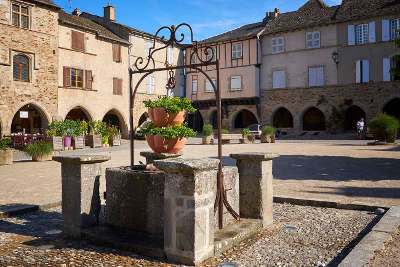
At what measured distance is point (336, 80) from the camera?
81.0 ft

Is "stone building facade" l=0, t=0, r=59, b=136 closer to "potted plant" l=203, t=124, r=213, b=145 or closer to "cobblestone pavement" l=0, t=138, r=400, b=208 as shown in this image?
"potted plant" l=203, t=124, r=213, b=145

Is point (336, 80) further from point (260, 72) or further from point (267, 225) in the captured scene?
point (267, 225)

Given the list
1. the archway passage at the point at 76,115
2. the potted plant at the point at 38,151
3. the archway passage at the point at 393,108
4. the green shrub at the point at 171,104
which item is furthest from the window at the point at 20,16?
the archway passage at the point at 393,108

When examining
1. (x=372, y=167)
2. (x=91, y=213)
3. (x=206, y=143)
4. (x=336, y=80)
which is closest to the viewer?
(x=91, y=213)

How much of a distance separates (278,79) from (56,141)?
17.0 m

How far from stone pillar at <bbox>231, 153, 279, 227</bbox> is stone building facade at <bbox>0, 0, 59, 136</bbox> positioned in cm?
1689

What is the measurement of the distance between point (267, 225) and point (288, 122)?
2455 cm

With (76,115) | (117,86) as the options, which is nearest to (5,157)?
(76,115)

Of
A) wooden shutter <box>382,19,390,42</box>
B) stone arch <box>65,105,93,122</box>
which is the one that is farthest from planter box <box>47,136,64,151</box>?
wooden shutter <box>382,19,390,42</box>

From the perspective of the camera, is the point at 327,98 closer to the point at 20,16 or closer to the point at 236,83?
the point at 236,83

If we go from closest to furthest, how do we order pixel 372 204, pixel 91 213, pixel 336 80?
pixel 91 213, pixel 372 204, pixel 336 80

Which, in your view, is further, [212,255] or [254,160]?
[254,160]

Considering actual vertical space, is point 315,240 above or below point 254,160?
below

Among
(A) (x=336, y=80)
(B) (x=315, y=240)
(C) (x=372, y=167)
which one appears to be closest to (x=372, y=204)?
(B) (x=315, y=240)
